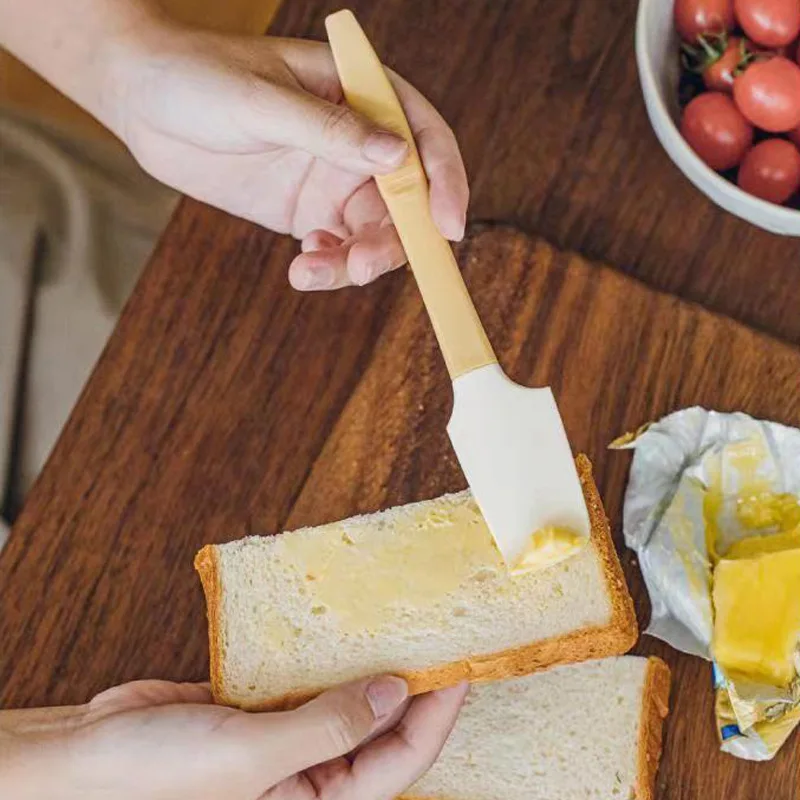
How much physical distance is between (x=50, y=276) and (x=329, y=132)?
0.53 m

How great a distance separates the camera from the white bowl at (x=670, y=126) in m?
1.03

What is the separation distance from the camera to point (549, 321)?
1.13 metres

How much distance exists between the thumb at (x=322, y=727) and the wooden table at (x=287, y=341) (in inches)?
8.2

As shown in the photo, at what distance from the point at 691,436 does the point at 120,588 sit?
0.58m

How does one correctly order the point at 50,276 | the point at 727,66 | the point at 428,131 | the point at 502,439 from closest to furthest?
the point at 502,439
the point at 428,131
the point at 727,66
the point at 50,276

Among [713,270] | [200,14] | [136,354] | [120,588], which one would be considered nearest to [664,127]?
[713,270]

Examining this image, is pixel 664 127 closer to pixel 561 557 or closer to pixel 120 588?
pixel 561 557

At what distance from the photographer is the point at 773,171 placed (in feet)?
3.50

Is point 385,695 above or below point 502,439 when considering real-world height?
below

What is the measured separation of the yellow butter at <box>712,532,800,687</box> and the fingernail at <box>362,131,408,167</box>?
0.49 metres

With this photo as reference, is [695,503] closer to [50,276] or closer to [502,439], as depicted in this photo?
[502,439]

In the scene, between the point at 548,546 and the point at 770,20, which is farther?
the point at 770,20

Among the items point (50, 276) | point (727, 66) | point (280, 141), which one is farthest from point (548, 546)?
point (50, 276)

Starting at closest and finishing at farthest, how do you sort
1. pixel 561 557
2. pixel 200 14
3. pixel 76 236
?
pixel 561 557 → pixel 76 236 → pixel 200 14
